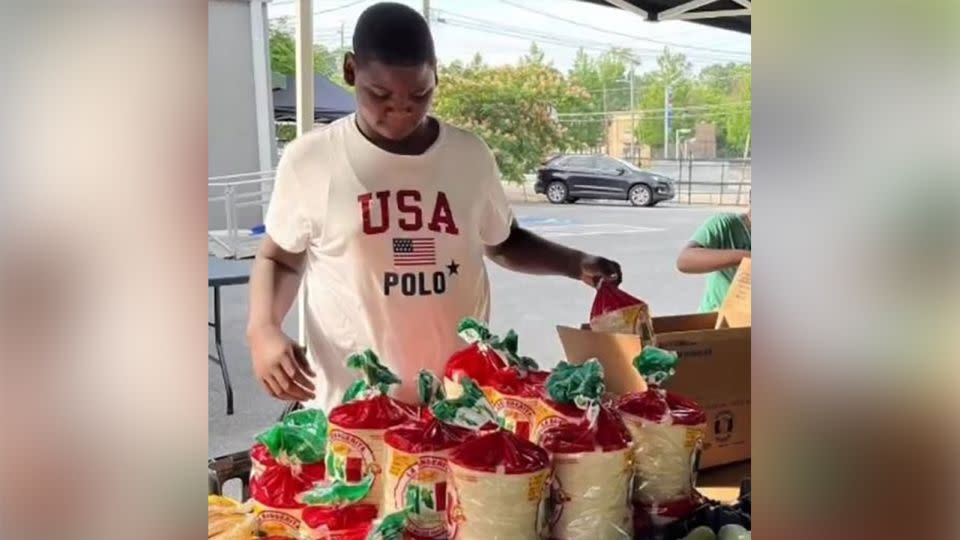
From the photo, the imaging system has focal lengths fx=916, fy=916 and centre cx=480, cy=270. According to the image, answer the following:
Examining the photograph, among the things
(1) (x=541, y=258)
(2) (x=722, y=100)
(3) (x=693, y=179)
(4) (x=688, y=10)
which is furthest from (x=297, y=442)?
(3) (x=693, y=179)

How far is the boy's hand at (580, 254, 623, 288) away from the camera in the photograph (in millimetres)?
1360

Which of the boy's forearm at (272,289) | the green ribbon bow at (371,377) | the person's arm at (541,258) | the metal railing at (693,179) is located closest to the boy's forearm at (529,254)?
the person's arm at (541,258)

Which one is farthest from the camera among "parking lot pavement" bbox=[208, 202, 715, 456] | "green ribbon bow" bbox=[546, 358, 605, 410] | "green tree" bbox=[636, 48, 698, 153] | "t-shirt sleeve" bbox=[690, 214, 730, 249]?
"green tree" bbox=[636, 48, 698, 153]

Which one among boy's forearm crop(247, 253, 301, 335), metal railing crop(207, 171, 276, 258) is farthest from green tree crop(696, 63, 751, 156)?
metal railing crop(207, 171, 276, 258)

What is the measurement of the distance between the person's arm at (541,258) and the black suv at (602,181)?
3.03m

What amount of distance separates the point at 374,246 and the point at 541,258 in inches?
12.7

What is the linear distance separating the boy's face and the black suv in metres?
3.20

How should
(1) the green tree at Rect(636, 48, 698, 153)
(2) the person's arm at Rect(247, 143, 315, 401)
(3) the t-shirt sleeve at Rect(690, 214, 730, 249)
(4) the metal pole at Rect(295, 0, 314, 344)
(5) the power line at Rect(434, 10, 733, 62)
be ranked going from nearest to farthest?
(2) the person's arm at Rect(247, 143, 315, 401) < (3) the t-shirt sleeve at Rect(690, 214, 730, 249) < (4) the metal pole at Rect(295, 0, 314, 344) < (5) the power line at Rect(434, 10, 733, 62) < (1) the green tree at Rect(636, 48, 698, 153)

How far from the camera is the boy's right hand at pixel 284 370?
1221 mm

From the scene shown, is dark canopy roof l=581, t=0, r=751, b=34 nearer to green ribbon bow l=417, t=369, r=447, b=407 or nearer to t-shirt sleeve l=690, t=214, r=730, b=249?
t-shirt sleeve l=690, t=214, r=730, b=249
